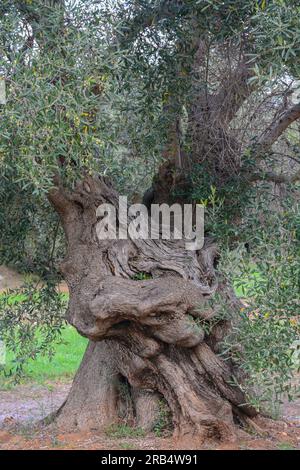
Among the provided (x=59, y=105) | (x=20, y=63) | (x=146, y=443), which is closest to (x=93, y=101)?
(x=59, y=105)

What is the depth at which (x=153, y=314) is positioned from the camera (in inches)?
271

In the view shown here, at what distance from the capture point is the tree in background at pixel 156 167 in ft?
19.7

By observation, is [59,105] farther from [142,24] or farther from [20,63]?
[142,24]

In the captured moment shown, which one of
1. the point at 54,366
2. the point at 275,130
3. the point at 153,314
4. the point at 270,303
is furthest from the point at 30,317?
the point at 54,366

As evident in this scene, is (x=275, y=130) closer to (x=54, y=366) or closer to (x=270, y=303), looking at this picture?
(x=270, y=303)

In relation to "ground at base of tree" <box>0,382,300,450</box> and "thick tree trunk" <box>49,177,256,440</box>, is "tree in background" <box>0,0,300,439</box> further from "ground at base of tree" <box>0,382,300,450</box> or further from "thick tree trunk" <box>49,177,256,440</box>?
"ground at base of tree" <box>0,382,300,450</box>

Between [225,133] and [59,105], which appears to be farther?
[225,133]

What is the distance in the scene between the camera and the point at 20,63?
583 centimetres

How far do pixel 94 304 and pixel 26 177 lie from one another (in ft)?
6.07

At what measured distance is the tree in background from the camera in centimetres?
599
